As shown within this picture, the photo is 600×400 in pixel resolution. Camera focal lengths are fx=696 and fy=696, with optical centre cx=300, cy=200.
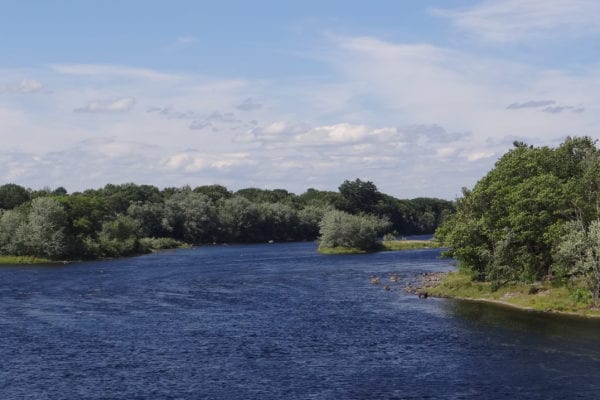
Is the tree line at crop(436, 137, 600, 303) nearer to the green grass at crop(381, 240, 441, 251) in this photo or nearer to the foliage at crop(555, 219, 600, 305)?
the foliage at crop(555, 219, 600, 305)

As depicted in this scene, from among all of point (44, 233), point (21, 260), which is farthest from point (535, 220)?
point (21, 260)

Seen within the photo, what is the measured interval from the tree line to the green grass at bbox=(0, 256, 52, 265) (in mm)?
91501

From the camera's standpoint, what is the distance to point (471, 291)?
299 ft

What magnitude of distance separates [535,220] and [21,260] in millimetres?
109860

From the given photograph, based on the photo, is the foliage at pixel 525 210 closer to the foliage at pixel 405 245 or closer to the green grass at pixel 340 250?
the green grass at pixel 340 250

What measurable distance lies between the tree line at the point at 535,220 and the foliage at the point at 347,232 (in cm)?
7825

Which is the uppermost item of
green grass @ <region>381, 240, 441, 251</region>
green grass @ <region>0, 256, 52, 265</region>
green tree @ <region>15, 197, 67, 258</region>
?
green tree @ <region>15, 197, 67, 258</region>

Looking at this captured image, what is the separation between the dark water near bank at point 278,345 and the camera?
50.3 m

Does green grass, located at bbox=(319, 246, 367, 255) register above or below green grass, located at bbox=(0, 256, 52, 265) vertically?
below

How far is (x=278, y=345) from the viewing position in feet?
209

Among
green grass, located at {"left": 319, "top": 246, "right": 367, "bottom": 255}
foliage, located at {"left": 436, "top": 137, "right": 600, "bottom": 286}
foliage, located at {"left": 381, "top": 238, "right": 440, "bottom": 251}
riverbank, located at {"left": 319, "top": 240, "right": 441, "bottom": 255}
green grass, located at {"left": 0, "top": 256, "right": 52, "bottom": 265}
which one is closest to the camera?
foliage, located at {"left": 436, "top": 137, "right": 600, "bottom": 286}

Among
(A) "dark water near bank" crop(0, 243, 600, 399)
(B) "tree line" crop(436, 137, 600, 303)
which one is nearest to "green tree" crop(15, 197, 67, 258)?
(A) "dark water near bank" crop(0, 243, 600, 399)

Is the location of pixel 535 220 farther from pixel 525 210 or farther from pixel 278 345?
pixel 278 345

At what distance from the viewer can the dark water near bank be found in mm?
50312
